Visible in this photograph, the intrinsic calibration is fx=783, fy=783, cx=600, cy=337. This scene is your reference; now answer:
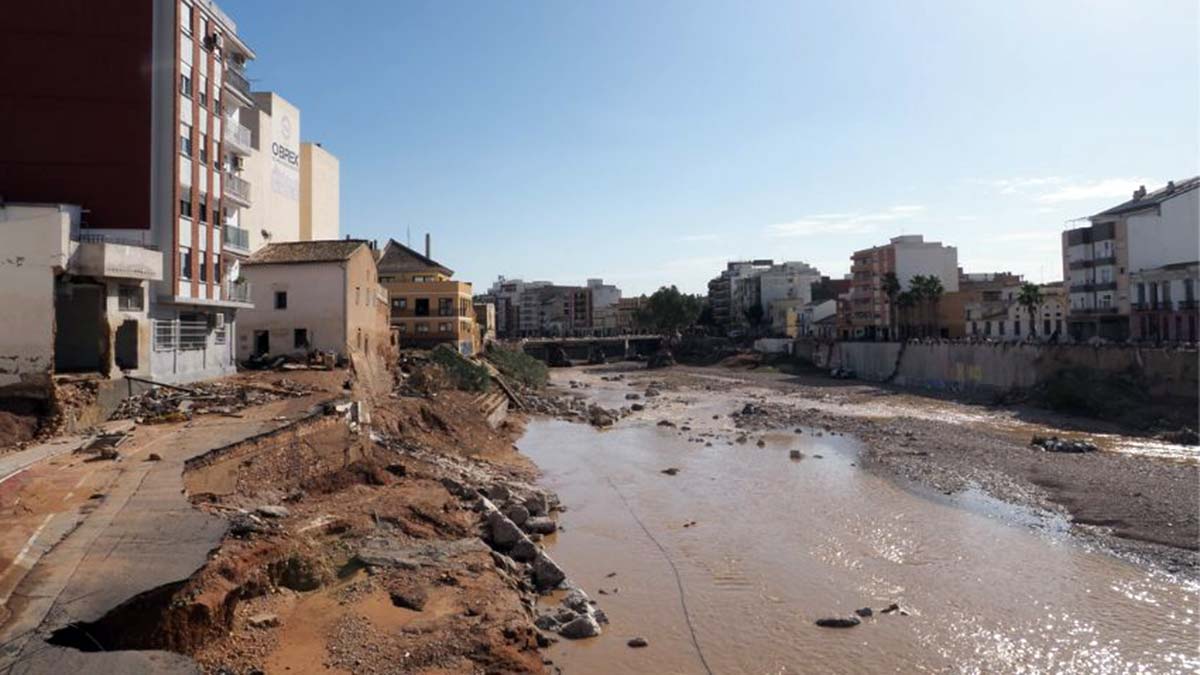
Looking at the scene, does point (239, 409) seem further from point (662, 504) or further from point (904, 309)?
point (904, 309)

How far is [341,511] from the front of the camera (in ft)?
54.0

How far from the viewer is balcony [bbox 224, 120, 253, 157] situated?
33125 millimetres

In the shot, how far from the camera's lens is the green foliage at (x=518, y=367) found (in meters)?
65.7

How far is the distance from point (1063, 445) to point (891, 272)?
61410mm

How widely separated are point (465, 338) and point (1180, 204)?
56783mm

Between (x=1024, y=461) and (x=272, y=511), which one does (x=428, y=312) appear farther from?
(x=272, y=511)

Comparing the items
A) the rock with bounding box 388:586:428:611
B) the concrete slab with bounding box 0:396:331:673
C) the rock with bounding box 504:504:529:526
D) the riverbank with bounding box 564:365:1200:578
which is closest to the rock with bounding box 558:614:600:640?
the rock with bounding box 388:586:428:611

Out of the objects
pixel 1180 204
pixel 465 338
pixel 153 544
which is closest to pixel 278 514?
pixel 153 544

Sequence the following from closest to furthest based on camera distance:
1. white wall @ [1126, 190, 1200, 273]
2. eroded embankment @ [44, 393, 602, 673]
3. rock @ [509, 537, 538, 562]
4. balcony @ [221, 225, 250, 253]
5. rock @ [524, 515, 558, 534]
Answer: eroded embankment @ [44, 393, 602, 673] → rock @ [509, 537, 538, 562] → rock @ [524, 515, 558, 534] → balcony @ [221, 225, 250, 253] → white wall @ [1126, 190, 1200, 273]

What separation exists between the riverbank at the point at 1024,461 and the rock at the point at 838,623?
868 centimetres

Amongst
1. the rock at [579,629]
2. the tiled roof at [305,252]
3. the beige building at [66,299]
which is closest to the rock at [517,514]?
the rock at [579,629]

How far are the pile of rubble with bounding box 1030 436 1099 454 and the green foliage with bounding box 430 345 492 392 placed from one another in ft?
94.6

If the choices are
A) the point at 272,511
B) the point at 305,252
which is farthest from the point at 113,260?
the point at 305,252

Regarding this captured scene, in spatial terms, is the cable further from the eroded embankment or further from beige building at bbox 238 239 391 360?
beige building at bbox 238 239 391 360
